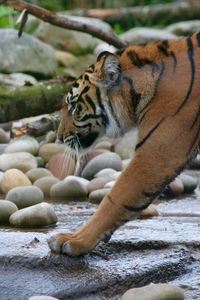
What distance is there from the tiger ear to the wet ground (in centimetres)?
92

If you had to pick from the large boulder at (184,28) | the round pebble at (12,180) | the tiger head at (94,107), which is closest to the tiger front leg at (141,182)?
the tiger head at (94,107)

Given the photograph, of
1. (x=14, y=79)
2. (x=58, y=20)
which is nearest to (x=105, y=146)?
(x=58, y=20)

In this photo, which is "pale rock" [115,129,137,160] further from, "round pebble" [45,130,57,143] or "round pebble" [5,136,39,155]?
"round pebble" [5,136,39,155]

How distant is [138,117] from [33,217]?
95 cm

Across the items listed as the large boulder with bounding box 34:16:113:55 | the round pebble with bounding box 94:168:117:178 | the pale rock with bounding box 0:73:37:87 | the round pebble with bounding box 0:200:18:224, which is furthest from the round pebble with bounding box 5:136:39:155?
the large boulder with bounding box 34:16:113:55

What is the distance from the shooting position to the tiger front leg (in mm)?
4547

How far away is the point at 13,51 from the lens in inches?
464

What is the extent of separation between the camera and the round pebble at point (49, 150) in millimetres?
7930

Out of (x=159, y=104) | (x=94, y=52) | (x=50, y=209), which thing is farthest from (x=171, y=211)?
(x=94, y=52)

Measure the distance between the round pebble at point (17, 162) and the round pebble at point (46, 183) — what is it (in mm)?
510

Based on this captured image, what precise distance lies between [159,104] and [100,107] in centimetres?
42

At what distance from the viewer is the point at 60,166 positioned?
7.42 meters

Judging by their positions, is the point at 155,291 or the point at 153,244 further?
the point at 153,244

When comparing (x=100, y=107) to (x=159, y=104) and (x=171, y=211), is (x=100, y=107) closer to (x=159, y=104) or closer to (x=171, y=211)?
(x=159, y=104)
